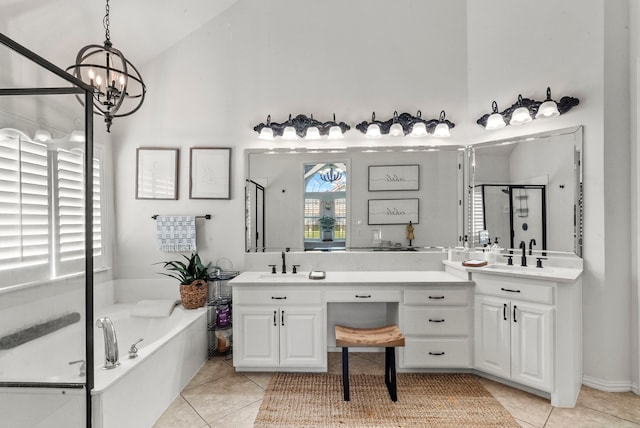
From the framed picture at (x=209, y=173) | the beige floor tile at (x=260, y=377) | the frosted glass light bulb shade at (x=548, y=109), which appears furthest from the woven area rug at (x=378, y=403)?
the frosted glass light bulb shade at (x=548, y=109)

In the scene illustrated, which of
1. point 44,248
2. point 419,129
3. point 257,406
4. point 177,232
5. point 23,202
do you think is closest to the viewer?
point 23,202

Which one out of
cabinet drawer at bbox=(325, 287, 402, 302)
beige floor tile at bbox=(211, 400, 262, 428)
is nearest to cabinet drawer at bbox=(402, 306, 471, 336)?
cabinet drawer at bbox=(325, 287, 402, 302)

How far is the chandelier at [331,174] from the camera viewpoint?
2.99 m

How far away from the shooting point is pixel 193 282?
9.20ft

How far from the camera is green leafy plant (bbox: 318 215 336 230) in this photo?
2982mm

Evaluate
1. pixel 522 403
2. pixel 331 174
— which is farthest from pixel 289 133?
pixel 522 403

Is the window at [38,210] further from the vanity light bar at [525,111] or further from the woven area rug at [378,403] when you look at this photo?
the vanity light bar at [525,111]

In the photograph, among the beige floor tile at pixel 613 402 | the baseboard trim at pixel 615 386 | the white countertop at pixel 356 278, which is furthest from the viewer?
the white countertop at pixel 356 278

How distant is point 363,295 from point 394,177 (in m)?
1.14

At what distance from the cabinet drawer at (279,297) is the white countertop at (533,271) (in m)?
1.24

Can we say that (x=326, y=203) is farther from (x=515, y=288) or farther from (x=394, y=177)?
(x=515, y=288)

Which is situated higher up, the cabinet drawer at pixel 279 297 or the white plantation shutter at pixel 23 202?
the white plantation shutter at pixel 23 202

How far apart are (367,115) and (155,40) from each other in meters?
2.11

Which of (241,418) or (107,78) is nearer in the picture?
(107,78)
